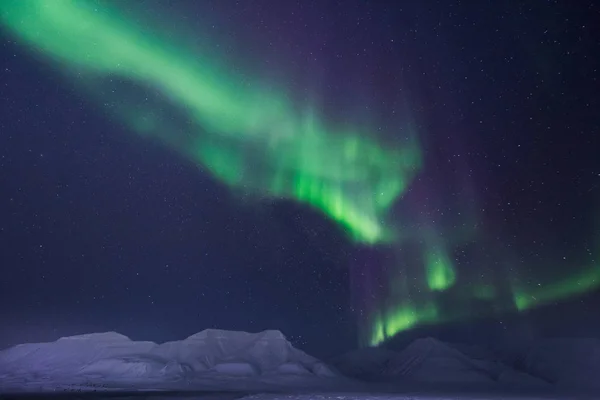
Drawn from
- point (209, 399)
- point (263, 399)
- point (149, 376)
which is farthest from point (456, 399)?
point (149, 376)

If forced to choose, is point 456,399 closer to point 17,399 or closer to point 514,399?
point 514,399

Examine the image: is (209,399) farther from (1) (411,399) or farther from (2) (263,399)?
(1) (411,399)

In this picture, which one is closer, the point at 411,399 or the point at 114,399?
the point at 114,399

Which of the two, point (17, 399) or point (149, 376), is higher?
point (149, 376)

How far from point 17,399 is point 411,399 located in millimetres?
45307

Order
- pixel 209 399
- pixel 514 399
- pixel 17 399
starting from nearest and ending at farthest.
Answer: pixel 17 399
pixel 209 399
pixel 514 399

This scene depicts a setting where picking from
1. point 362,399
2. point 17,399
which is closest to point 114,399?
point 17,399

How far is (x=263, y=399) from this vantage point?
6919cm

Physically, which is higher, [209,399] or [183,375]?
[183,375]

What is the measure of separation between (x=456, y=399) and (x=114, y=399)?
4073cm

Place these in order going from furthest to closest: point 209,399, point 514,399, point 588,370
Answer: point 588,370, point 514,399, point 209,399

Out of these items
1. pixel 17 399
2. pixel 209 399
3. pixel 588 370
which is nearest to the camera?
pixel 17 399

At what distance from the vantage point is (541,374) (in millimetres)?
194125

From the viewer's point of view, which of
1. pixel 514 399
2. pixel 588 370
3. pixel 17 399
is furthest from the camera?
pixel 588 370
